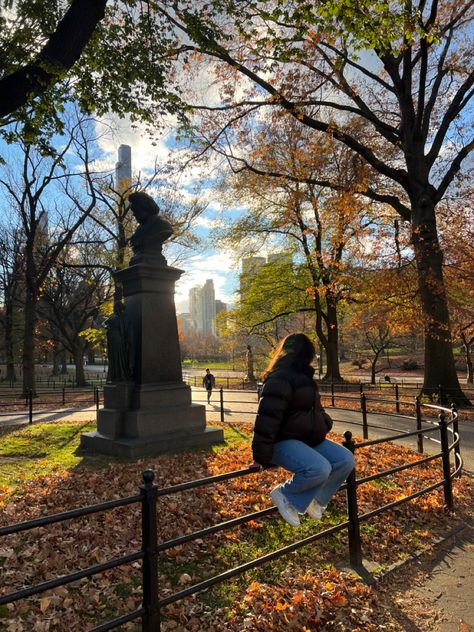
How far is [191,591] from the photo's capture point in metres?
2.98

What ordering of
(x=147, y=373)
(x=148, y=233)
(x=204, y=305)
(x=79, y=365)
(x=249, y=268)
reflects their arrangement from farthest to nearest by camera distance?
(x=204, y=305), (x=79, y=365), (x=249, y=268), (x=148, y=233), (x=147, y=373)

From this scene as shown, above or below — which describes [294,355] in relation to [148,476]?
above

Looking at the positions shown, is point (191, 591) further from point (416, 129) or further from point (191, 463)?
point (416, 129)

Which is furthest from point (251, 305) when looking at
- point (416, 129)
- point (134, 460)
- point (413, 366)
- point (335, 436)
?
point (413, 366)

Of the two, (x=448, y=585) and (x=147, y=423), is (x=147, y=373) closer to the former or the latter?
(x=147, y=423)

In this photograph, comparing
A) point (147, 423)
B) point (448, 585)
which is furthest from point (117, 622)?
point (147, 423)

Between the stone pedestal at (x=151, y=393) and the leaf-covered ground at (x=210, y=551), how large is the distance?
0.94m

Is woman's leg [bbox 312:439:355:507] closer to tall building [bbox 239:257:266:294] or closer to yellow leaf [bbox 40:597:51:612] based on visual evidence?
yellow leaf [bbox 40:597:51:612]

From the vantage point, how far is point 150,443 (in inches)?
319

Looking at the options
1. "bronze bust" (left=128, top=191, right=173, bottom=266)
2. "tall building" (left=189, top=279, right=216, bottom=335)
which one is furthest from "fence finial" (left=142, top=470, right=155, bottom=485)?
"tall building" (left=189, top=279, right=216, bottom=335)

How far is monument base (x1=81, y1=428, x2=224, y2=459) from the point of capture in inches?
313

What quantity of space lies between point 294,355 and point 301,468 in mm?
912

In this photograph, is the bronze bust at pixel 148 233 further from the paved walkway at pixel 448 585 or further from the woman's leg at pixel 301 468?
the paved walkway at pixel 448 585

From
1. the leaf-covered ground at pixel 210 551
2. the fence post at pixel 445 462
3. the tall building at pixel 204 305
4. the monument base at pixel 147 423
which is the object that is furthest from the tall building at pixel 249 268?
the tall building at pixel 204 305
